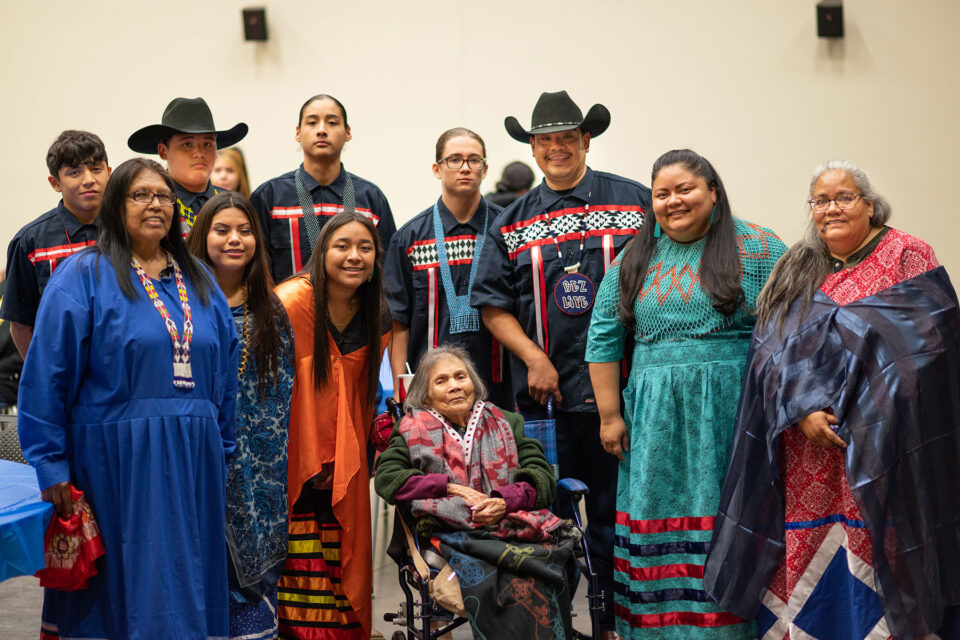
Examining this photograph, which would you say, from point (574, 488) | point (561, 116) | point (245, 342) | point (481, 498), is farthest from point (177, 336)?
point (561, 116)

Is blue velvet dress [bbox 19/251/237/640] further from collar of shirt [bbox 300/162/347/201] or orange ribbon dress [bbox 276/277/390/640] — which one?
collar of shirt [bbox 300/162/347/201]

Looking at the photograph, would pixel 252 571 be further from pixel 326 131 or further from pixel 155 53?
pixel 155 53

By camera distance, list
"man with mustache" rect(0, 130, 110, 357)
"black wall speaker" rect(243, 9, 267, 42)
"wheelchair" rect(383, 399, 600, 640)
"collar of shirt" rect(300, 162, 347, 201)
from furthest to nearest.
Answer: "black wall speaker" rect(243, 9, 267, 42) < "collar of shirt" rect(300, 162, 347, 201) < "man with mustache" rect(0, 130, 110, 357) < "wheelchair" rect(383, 399, 600, 640)

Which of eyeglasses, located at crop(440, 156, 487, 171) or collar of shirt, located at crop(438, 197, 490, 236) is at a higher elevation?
eyeglasses, located at crop(440, 156, 487, 171)

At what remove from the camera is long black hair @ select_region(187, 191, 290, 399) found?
125 inches

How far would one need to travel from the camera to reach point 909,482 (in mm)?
2842

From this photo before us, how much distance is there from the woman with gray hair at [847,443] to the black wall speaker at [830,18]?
3968 mm

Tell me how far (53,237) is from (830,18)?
17.0ft

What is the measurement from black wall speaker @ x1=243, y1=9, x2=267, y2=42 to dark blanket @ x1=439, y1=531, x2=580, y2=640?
470cm

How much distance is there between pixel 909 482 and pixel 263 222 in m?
2.50

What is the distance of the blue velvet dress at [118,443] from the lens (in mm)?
2529

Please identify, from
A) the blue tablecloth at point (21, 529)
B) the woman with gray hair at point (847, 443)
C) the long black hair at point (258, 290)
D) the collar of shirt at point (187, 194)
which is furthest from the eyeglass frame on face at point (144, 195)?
the woman with gray hair at point (847, 443)

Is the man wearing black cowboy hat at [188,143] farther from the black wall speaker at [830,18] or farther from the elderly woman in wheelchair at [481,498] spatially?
the black wall speaker at [830,18]

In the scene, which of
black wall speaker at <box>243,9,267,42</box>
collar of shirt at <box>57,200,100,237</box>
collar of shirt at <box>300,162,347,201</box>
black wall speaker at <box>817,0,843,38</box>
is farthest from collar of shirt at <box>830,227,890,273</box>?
black wall speaker at <box>243,9,267,42</box>
